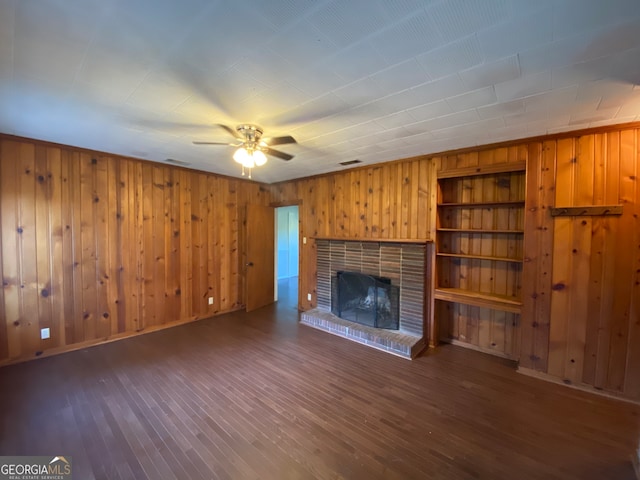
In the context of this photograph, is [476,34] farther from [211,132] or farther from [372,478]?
[372,478]

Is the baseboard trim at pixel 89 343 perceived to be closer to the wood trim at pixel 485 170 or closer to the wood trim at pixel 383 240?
the wood trim at pixel 383 240

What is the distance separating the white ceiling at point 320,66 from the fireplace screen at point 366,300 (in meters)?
2.10

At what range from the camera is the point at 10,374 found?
272cm

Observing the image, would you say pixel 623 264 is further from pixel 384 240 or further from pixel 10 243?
pixel 10 243

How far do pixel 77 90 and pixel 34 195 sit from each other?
199cm

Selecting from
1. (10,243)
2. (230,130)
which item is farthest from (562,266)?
(10,243)

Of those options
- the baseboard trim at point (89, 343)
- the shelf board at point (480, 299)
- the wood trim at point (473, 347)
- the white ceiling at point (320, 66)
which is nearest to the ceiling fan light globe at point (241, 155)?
the white ceiling at point (320, 66)

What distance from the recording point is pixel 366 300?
3922mm

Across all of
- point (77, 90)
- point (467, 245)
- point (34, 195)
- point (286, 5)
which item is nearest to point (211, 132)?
point (77, 90)

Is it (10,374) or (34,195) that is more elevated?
(34,195)

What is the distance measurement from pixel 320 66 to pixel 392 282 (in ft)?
9.37

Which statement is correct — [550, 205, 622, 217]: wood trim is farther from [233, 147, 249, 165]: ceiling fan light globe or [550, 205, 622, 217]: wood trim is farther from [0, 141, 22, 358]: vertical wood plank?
[0, 141, 22, 358]: vertical wood plank

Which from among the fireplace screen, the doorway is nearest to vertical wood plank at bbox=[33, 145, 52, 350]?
the fireplace screen

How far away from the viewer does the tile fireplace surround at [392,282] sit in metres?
3.40
